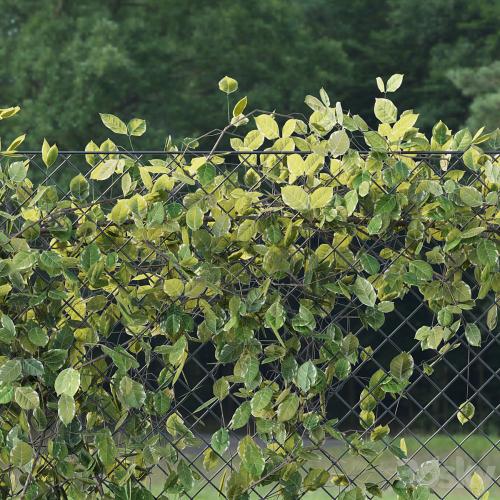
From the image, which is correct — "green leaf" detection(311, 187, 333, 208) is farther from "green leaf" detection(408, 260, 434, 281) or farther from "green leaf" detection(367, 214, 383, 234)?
"green leaf" detection(408, 260, 434, 281)

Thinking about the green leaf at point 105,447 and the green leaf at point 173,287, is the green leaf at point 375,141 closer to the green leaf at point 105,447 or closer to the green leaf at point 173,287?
the green leaf at point 173,287

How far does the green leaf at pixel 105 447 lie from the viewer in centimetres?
254

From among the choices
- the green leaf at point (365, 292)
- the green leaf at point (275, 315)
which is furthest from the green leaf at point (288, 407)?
the green leaf at point (365, 292)

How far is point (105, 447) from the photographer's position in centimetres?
254

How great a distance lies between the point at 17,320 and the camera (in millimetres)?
2562

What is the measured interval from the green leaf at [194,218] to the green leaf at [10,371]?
1.85 feet

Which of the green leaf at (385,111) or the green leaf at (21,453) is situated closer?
the green leaf at (21,453)

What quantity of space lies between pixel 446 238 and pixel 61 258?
1.04 m

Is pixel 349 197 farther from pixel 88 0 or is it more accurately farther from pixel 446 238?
pixel 88 0

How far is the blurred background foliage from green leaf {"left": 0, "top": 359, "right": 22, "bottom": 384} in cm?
968

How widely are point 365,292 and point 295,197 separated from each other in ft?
1.06

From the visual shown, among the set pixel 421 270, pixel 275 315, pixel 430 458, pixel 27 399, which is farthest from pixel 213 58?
pixel 27 399

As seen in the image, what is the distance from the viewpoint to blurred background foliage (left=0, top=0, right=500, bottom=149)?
40.0ft

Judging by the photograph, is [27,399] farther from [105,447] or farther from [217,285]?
[217,285]
